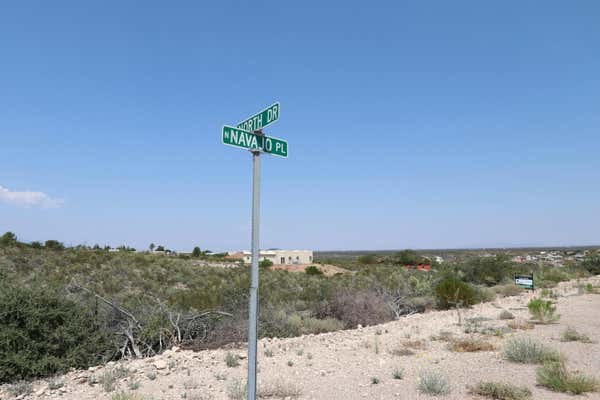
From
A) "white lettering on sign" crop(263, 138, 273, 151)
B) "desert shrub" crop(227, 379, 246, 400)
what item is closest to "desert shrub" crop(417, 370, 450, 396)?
"desert shrub" crop(227, 379, 246, 400)

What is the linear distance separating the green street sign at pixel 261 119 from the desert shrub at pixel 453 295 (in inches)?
583

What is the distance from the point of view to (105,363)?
906 centimetres

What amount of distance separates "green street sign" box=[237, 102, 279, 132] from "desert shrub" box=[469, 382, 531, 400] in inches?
209

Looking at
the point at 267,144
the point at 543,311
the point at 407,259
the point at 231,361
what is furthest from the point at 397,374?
the point at 407,259

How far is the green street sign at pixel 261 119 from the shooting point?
4377 mm

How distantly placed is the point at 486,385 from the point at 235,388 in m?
3.99

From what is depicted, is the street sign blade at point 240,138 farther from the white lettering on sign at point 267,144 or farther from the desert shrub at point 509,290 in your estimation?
the desert shrub at point 509,290

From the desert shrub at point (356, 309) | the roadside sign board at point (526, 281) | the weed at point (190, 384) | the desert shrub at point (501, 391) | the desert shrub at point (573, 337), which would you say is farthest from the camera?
the roadside sign board at point (526, 281)

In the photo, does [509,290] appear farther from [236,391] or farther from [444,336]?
[236,391]

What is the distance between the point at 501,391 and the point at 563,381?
1.11 metres

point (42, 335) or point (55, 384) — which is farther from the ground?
point (42, 335)

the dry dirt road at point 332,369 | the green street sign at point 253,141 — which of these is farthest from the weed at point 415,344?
the green street sign at point 253,141

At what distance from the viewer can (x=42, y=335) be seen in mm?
8523

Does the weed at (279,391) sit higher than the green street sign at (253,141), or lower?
lower
